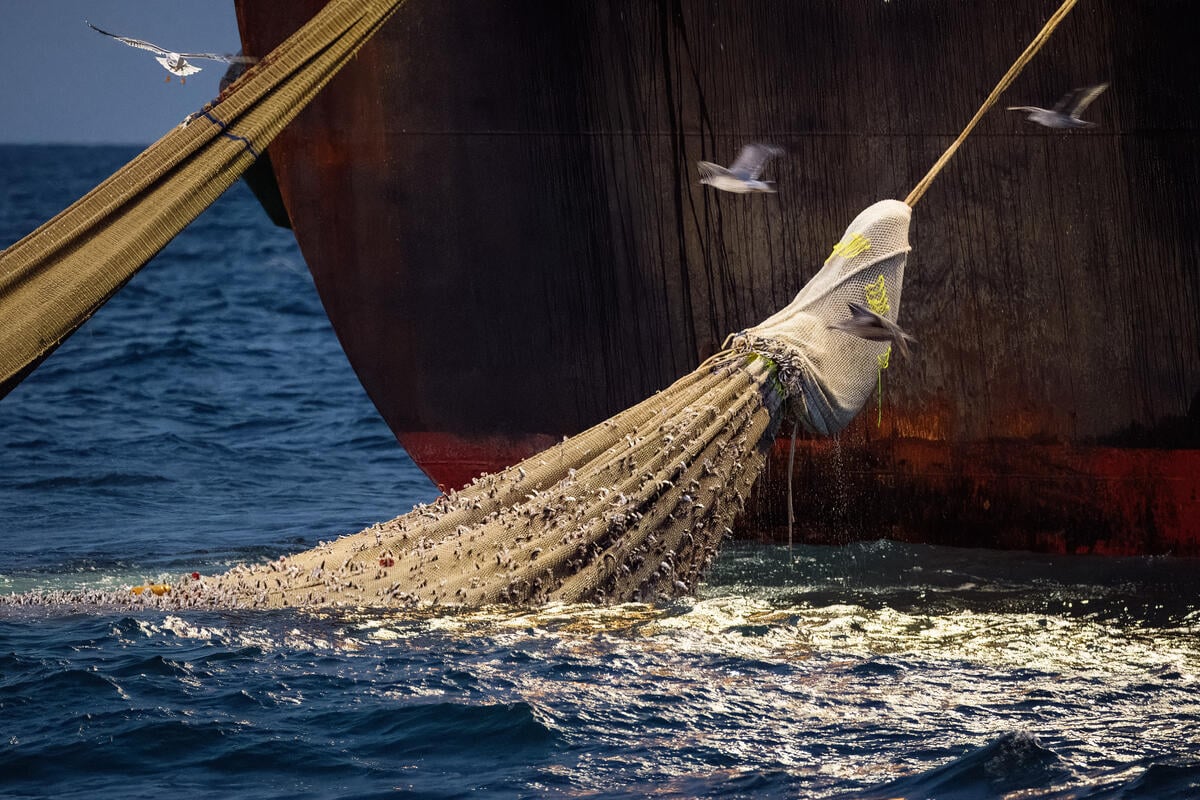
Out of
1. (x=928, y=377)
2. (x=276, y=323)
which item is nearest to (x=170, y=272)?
(x=276, y=323)

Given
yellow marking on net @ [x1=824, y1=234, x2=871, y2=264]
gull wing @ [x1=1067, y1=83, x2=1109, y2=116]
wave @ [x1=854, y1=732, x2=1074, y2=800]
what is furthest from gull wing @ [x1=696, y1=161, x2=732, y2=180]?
wave @ [x1=854, y1=732, x2=1074, y2=800]

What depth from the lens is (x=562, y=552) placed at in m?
5.20

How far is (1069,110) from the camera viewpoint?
621 cm

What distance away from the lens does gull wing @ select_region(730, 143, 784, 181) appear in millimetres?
6348

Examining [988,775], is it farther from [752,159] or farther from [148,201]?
[148,201]

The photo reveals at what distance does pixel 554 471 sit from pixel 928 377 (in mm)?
2356

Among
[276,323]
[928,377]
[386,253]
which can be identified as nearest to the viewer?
[928,377]

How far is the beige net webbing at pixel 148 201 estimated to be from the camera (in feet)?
16.4

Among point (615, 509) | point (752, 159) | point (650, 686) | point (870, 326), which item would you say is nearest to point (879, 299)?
point (870, 326)

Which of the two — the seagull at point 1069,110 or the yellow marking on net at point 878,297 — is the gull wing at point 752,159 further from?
the seagull at point 1069,110

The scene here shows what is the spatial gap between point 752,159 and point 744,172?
27cm

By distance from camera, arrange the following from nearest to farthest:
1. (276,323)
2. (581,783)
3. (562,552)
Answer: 1. (581,783)
2. (562,552)
3. (276,323)

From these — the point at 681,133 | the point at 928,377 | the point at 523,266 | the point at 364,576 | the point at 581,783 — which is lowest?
the point at 581,783

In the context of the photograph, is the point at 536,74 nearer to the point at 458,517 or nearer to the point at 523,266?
the point at 523,266
